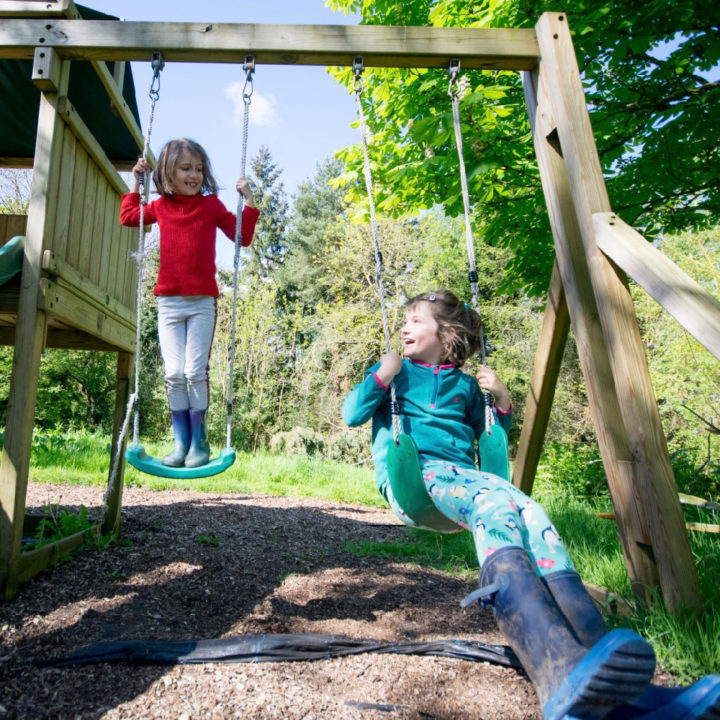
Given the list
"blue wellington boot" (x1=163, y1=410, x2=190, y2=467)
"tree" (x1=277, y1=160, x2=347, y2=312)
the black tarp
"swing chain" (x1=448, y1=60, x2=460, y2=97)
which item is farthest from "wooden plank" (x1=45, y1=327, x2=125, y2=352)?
"tree" (x1=277, y1=160, x2=347, y2=312)

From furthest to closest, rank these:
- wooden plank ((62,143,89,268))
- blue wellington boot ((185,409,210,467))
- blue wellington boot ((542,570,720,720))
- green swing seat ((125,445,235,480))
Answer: wooden plank ((62,143,89,268))
blue wellington boot ((185,409,210,467))
green swing seat ((125,445,235,480))
blue wellington boot ((542,570,720,720))

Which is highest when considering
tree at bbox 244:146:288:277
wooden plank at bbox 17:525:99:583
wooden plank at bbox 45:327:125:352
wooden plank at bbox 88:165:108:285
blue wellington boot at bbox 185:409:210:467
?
tree at bbox 244:146:288:277

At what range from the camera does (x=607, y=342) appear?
2369 mm

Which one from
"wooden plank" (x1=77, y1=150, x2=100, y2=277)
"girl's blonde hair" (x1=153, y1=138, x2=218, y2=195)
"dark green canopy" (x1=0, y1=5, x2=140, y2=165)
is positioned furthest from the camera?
"dark green canopy" (x1=0, y1=5, x2=140, y2=165)

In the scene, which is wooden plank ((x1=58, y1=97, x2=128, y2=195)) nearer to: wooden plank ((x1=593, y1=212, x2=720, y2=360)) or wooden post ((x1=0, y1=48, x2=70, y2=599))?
wooden post ((x1=0, y1=48, x2=70, y2=599))

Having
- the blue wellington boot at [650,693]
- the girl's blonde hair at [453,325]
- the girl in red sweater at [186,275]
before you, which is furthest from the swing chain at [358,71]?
the blue wellington boot at [650,693]

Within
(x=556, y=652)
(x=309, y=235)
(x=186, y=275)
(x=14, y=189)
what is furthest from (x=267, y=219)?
(x=556, y=652)

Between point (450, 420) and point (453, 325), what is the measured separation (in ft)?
1.46

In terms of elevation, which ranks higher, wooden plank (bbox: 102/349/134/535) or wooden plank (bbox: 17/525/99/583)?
wooden plank (bbox: 102/349/134/535)

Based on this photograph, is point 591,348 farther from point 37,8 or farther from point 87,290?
point 37,8

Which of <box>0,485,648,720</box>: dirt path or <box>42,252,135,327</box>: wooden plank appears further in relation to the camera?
<box>42,252,135,327</box>: wooden plank

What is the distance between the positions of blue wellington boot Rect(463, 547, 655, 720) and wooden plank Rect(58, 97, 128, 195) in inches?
118

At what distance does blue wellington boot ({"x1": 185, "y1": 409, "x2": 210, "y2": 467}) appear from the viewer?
2801 millimetres

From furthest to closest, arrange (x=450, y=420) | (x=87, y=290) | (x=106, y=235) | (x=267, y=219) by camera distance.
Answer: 1. (x=267, y=219)
2. (x=106, y=235)
3. (x=87, y=290)
4. (x=450, y=420)
